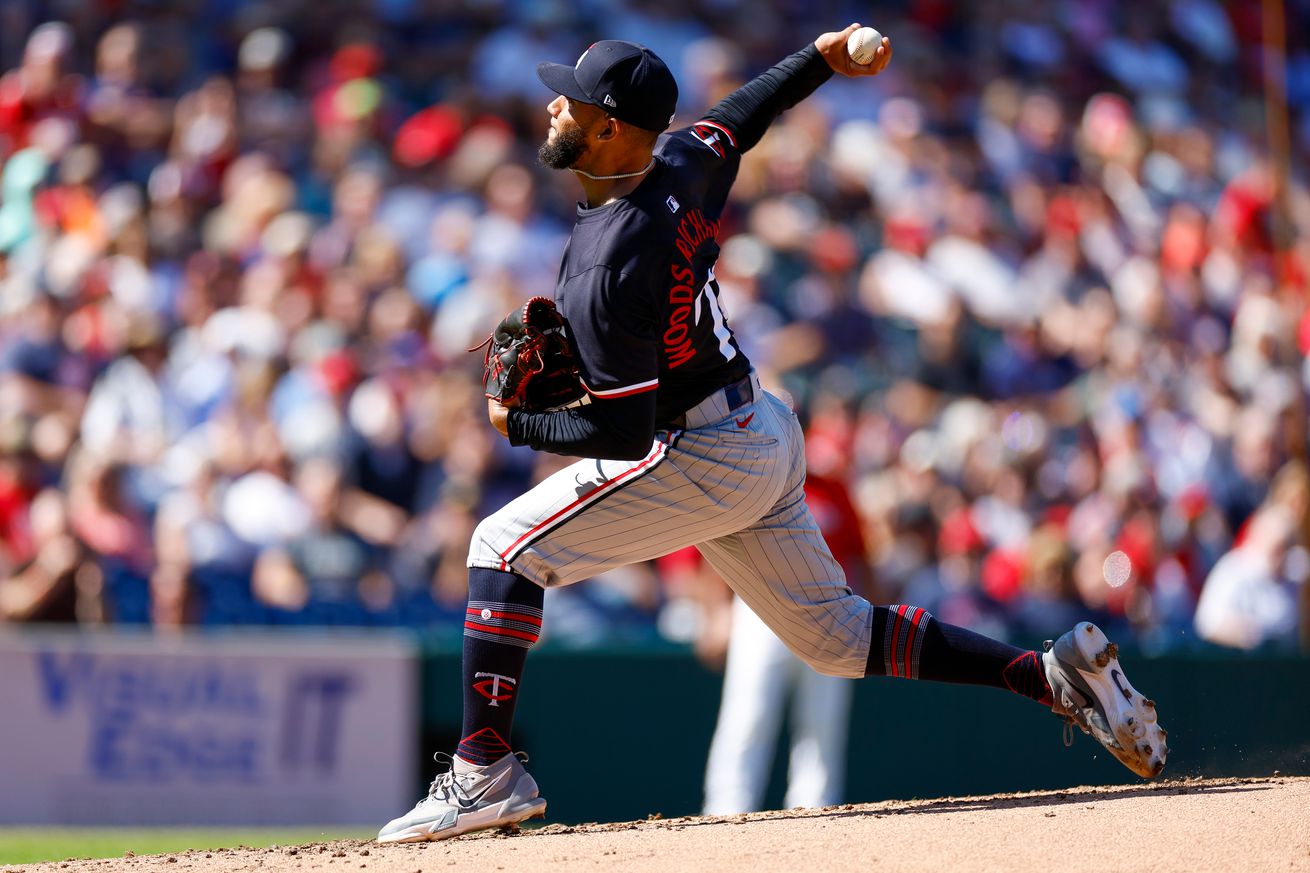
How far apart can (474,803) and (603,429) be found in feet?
3.66

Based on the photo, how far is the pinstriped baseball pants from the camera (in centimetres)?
446

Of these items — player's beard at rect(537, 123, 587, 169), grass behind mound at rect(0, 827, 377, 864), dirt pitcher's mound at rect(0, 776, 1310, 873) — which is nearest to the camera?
dirt pitcher's mound at rect(0, 776, 1310, 873)

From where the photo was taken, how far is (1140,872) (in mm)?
3992

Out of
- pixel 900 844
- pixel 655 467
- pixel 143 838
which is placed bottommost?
pixel 143 838

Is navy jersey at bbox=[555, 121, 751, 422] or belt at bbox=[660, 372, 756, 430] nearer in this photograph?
navy jersey at bbox=[555, 121, 751, 422]

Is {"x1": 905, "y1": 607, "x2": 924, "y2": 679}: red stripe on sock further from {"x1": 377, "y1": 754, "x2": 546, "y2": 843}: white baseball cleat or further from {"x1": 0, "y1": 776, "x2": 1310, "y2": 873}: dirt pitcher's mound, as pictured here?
{"x1": 377, "y1": 754, "x2": 546, "y2": 843}: white baseball cleat

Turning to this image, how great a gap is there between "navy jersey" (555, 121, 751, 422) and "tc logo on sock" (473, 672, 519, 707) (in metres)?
0.79

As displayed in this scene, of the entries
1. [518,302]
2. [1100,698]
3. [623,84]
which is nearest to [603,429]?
[623,84]

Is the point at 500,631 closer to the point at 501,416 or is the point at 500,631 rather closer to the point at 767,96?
the point at 501,416

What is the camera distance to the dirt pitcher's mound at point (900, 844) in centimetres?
409

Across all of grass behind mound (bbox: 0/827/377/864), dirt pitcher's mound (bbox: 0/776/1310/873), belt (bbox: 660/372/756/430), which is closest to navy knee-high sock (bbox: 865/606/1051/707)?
dirt pitcher's mound (bbox: 0/776/1310/873)

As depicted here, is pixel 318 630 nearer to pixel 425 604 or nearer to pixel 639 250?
pixel 425 604

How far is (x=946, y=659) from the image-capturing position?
15.6 feet

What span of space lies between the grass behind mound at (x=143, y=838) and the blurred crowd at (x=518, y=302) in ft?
3.36
